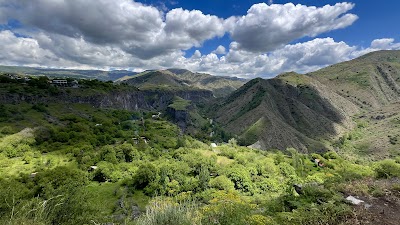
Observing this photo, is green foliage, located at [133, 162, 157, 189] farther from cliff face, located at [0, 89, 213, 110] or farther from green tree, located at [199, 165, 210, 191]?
cliff face, located at [0, 89, 213, 110]

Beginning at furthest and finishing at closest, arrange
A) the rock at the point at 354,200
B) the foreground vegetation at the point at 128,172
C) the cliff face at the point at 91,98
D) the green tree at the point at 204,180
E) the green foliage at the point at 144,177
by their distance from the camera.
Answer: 1. the cliff face at the point at 91,98
2. the green tree at the point at 204,180
3. the green foliage at the point at 144,177
4. the foreground vegetation at the point at 128,172
5. the rock at the point at 354,200

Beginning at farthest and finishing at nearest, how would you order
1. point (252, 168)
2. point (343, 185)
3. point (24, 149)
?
point (252, 168) → point (24, 149) → point (343, 185)


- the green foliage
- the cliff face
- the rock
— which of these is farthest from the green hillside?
the cliff face

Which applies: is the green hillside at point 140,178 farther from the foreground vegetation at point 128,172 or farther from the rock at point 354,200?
the rock at point 354,200

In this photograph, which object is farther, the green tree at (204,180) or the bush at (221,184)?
the bush at (221,184)

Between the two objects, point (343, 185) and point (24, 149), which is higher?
point (343, 185)

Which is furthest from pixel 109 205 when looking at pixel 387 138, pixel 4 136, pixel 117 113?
pixel 387 138

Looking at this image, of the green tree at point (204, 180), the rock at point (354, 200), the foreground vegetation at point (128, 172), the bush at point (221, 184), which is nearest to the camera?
the rock at point (354, 200)

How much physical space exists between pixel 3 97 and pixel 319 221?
4066 inches

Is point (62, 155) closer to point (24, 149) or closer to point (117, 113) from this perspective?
point (24, 149)

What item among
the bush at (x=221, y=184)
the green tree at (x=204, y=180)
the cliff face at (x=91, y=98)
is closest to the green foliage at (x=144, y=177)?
the green tree at (x=204, y=180)

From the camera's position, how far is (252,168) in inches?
2670

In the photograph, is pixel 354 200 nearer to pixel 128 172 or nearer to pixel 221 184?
pixel 221 184

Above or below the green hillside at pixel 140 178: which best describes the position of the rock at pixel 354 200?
above
